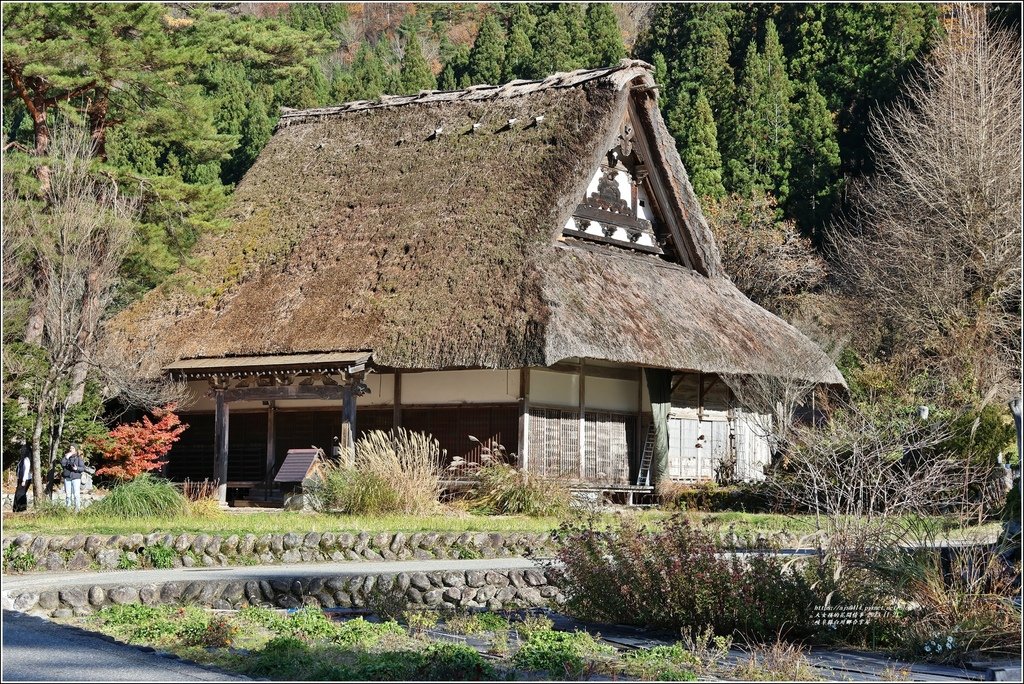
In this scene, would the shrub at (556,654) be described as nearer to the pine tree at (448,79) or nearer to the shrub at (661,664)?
the shrub at (661,664)

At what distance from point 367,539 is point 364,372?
6.69 m

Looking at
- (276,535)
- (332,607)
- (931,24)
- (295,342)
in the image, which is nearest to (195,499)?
(295,342)

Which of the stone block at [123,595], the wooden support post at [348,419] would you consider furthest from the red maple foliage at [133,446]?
the stone block at [123,595]

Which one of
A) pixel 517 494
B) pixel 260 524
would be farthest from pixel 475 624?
pixel 517 494

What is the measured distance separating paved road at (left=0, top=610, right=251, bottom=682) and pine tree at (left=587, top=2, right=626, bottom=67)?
1323 inches

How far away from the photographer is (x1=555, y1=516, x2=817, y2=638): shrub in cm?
920

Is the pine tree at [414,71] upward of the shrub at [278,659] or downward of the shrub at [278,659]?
upward

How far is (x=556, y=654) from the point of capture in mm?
7750

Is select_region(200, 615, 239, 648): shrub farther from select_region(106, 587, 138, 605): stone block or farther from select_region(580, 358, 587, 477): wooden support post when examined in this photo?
select_region(580, 358, 587, 477): wooden support post

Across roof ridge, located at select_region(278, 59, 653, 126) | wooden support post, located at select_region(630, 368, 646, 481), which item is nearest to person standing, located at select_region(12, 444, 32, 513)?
wooden support post, located at select_region(630, 368, 646, 481)

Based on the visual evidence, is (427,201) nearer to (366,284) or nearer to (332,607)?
(366,284)

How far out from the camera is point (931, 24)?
4047 centimetres

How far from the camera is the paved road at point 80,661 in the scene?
23.1 feet

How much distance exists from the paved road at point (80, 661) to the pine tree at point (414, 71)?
29.6 m
